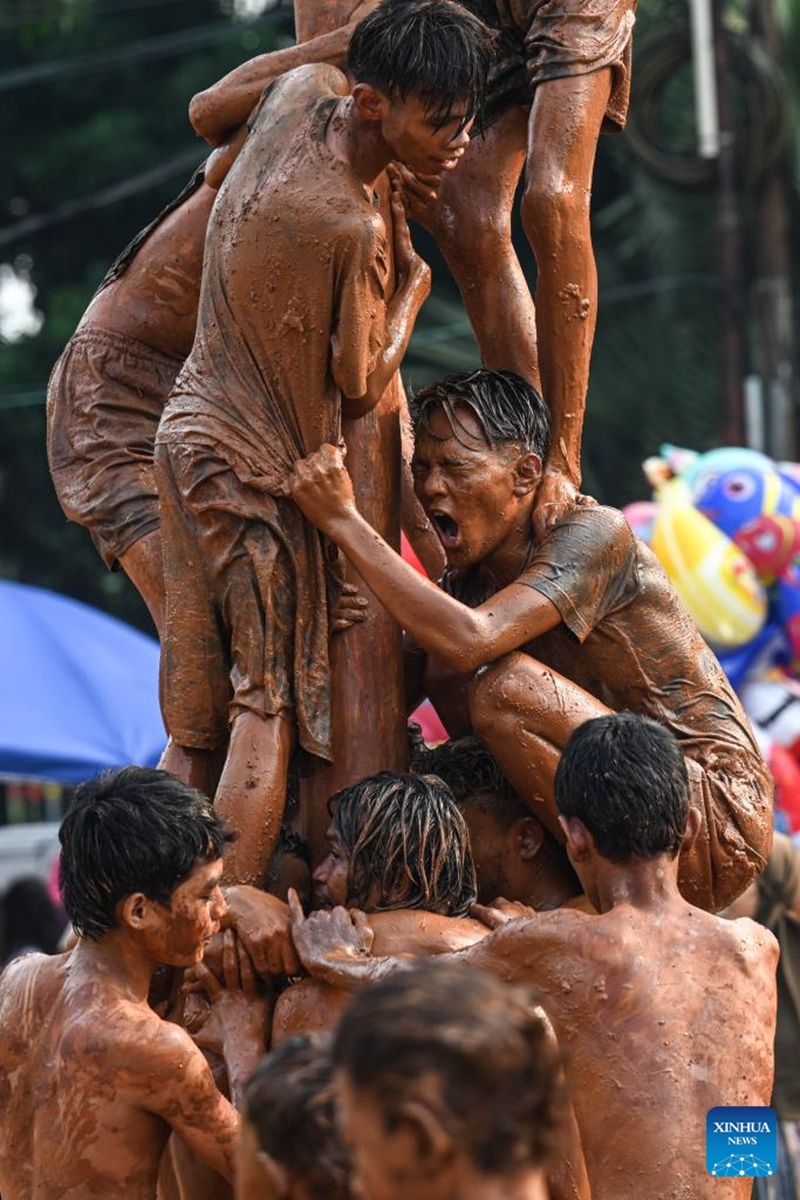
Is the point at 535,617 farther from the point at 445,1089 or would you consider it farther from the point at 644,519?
the point at 644,519

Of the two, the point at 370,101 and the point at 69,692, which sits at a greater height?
the point at 370,101

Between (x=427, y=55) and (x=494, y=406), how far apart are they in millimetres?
897

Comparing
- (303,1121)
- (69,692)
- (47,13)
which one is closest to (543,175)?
(303,1121)

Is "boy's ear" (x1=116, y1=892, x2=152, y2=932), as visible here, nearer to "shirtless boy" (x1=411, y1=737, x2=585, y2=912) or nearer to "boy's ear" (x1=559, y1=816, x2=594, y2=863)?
"boy's ear" (x1=559, y1=816, x2=594, y2=863)

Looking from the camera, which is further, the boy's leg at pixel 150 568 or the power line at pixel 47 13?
the power line at pixel 47 13

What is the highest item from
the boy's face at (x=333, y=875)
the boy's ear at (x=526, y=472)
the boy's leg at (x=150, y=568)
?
the boy's ear at (x=526, y=472)

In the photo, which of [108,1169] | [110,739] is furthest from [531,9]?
[110,739]

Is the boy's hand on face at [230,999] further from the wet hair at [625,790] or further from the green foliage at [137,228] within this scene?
the green foliage at [137,228]

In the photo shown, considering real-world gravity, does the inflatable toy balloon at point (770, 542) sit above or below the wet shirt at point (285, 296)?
→ below

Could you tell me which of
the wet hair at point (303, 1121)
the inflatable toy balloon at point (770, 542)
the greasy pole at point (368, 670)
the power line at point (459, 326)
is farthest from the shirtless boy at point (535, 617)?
the power line at point (459, 326)

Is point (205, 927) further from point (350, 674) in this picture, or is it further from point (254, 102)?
point (254, 102)

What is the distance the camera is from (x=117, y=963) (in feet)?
13.9

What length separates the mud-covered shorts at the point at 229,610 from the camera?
16.5ft

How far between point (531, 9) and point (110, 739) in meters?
6.14
